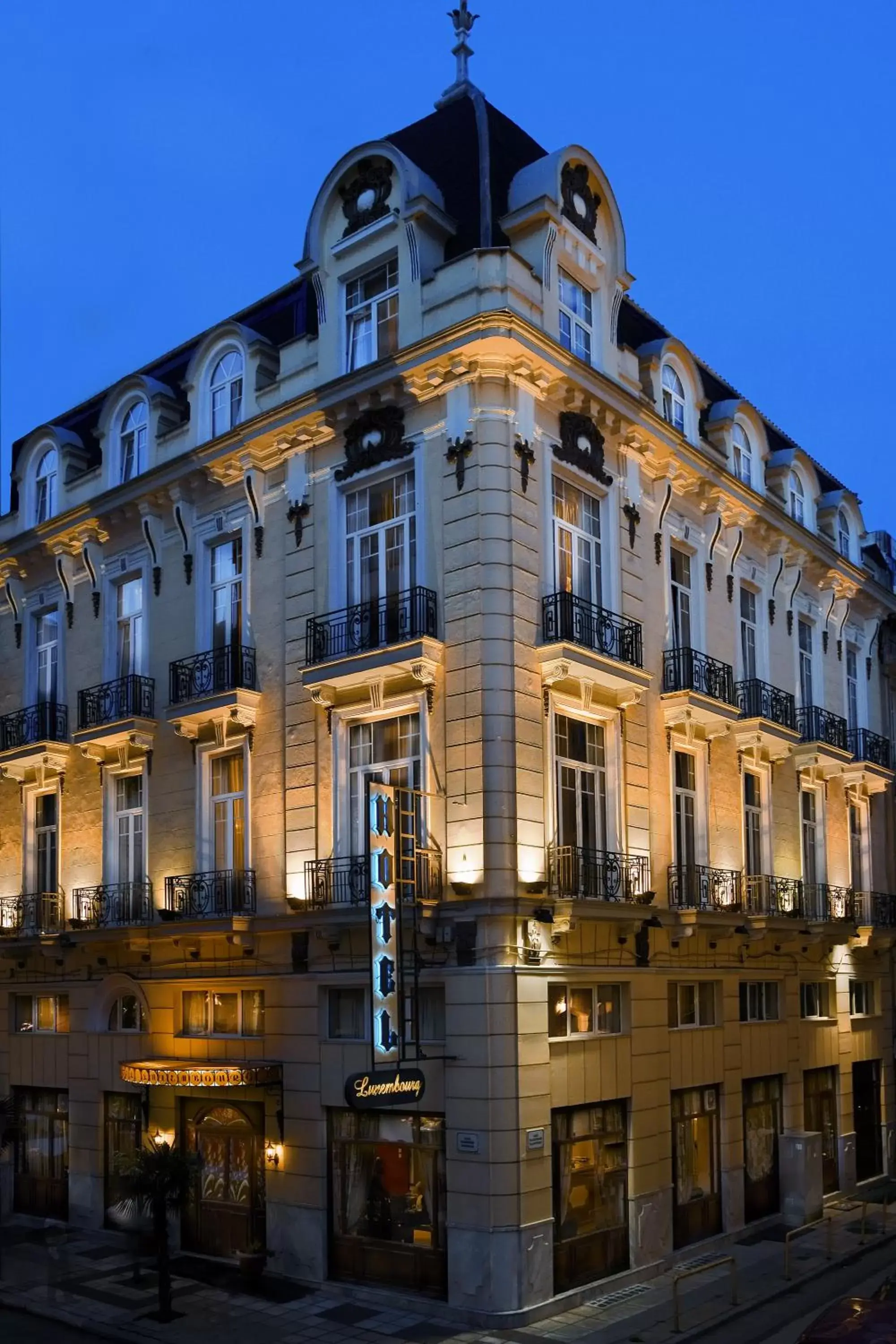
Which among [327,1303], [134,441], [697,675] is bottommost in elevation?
[327,1303]

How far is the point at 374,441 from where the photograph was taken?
21.0 meters

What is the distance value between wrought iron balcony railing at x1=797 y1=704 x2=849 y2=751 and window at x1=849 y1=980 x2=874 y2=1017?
534 cm

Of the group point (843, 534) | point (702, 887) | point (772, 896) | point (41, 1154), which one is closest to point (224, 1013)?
point (41, 1154)

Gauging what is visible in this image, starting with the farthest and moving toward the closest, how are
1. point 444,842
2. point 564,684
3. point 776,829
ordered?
1. point 776,829
2. point 564,684
3. point 444,842

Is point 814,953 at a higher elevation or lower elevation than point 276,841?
lower

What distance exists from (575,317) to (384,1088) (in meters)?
12.5

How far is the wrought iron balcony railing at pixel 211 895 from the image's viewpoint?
21516 millimetres

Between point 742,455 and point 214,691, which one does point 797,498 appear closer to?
point 742,455

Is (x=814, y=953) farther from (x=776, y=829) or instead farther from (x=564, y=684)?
(x=564, y=684)

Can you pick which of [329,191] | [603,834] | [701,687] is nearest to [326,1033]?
[603,834]

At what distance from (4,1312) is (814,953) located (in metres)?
16.8

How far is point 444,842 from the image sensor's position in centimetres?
1888

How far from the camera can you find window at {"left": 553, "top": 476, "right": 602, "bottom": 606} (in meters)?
20.8

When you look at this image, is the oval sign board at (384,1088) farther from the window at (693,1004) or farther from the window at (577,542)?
the window at (577,542)
